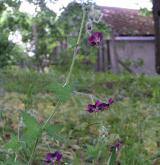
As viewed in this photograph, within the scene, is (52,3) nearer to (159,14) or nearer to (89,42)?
(89,42)

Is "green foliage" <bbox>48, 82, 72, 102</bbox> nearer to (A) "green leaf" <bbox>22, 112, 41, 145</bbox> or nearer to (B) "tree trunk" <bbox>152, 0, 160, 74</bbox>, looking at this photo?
(A) "green leaf" <bbox>22, 112, 41, 145</bbox>

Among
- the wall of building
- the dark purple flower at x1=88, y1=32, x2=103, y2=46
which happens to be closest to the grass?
the dark purple flower at x1=88, y1=32, x2=103, y2=46

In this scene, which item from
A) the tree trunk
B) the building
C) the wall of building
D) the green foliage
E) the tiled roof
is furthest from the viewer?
the tiled roof

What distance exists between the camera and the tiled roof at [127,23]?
81.8 ft

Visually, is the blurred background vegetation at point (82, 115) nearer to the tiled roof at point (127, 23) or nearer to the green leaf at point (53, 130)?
the green leaf at point (53, 130)

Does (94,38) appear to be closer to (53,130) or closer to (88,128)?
(53,130)

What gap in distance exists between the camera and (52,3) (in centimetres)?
520

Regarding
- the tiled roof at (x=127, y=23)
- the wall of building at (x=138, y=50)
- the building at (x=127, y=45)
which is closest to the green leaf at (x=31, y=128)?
the building at (x=127, y=45)

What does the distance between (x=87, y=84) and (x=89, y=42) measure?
22.5 feet

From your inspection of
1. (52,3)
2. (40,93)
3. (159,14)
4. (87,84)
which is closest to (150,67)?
(159,14)

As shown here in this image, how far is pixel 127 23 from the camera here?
26781 millimetres

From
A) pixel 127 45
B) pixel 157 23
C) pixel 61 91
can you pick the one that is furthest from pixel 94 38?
pixel 127 45

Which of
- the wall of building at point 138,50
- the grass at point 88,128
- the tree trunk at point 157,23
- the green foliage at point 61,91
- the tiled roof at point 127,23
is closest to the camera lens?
the green foliage at point 61,91

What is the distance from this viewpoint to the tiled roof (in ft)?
81.8
